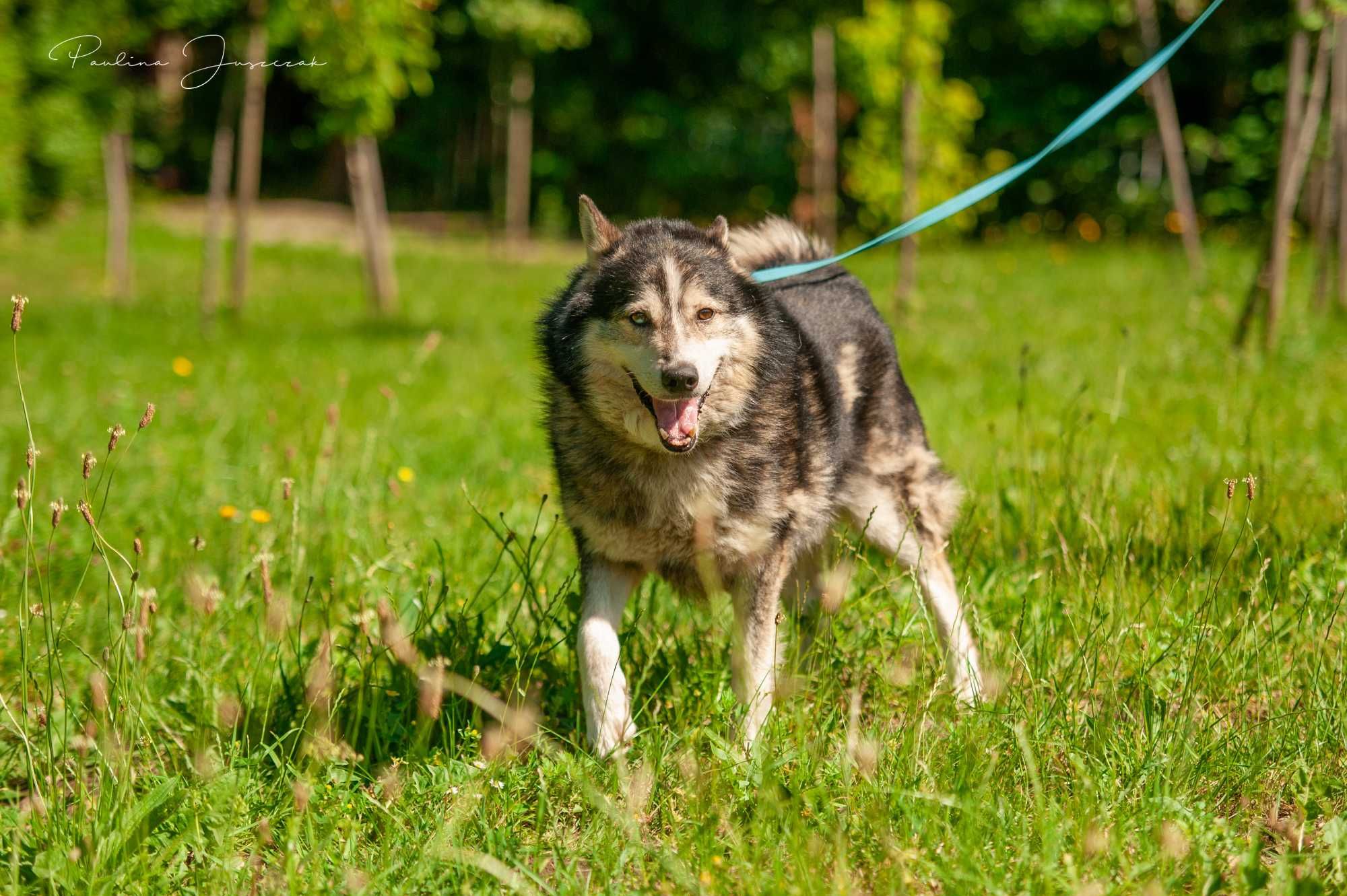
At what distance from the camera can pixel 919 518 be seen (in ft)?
12.7

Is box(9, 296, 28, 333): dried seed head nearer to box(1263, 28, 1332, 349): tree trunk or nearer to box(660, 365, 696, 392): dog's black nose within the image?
box(660, 365, 696, 392): dog's black nose

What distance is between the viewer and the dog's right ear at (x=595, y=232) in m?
3.40

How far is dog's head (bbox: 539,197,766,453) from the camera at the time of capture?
Answer: 3.04 meters

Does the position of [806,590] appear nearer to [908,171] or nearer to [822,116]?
[908,171]

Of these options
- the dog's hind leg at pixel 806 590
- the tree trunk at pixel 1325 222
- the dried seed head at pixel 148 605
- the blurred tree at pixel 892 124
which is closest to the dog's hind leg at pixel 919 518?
the dog's hind leg at pixel 806 590

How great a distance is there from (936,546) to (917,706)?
114 cm

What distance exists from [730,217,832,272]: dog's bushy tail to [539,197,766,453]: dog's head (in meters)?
0.76

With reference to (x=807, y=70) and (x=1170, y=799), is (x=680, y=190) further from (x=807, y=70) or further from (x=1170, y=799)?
(x=1170, y=799)

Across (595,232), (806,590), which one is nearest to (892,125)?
(806,590)

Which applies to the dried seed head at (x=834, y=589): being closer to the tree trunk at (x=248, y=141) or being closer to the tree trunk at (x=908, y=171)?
the tree trunk at (x=908, y=171)

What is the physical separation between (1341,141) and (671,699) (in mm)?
7913

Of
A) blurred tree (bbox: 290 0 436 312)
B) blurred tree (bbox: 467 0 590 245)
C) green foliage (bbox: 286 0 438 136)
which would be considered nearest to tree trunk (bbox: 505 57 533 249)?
blurred tree (bbox: 467 0 590 245)

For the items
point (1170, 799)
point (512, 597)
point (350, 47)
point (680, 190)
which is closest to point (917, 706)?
point (1170, 799)

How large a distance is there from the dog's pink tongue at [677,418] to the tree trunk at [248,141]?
8895 millimetres
